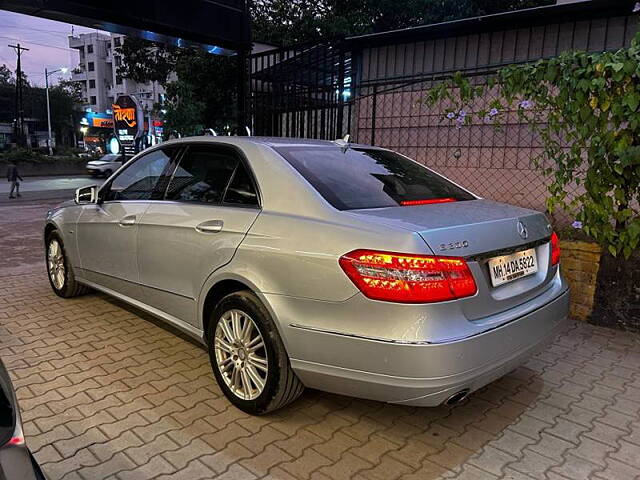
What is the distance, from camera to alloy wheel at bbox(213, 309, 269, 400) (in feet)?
9.42

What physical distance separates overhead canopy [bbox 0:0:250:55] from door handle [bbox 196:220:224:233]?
5.04 meters

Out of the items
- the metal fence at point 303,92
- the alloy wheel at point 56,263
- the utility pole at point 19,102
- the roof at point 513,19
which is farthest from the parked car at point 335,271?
the utility pole at point 19,102

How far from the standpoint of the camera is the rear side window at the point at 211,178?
3.17 metres

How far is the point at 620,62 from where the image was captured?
3.78m

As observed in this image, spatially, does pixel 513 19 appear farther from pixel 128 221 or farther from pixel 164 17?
pixel 128 221

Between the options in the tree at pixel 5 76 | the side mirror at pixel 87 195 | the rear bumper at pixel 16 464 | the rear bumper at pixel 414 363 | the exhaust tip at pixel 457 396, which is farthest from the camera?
the tree at pixel 5 76

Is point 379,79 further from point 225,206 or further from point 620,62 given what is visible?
point 225,206

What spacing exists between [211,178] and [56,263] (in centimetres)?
269

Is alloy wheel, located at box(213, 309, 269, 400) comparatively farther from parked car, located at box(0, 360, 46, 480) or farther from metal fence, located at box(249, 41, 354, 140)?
metal fence, located at box(249, 41, 354, 140)

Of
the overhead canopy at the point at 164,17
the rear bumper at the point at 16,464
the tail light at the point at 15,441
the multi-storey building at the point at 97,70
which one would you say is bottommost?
the rear bumper at the point at 16,464

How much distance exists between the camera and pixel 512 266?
269 cm

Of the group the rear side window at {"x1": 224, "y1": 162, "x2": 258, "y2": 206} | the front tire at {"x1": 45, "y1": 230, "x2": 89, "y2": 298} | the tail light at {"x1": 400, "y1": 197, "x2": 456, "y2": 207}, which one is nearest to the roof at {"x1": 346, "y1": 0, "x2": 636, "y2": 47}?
the tail light at {"x1": 400, "y1": 197, "x2": 456, "y2": 207}

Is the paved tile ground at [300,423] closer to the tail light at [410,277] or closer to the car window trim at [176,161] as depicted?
the tail light at [410,277]

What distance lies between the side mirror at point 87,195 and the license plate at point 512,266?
3397 mm
